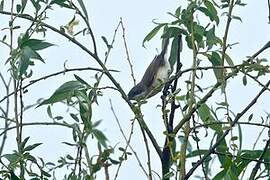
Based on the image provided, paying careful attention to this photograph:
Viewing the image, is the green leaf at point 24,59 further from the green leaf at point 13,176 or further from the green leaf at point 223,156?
the green leaf at point 223,156

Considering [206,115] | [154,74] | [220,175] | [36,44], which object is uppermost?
[154,74]

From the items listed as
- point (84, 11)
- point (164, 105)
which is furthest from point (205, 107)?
point (84, 11)

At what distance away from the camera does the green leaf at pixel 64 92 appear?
1.12 m

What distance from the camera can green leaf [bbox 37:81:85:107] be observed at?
112 centimetres

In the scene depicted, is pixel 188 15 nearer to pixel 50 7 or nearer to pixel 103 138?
pixel 50 7

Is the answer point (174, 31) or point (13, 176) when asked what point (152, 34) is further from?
point (13, 176)

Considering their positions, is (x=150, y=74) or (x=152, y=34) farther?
(x=150, y=74)

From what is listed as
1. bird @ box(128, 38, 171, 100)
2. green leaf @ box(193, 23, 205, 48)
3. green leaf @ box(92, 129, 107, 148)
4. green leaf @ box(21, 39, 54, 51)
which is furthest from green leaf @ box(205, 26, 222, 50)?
green leaf @ box(92, 129, 107, 148)

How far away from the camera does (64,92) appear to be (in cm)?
112

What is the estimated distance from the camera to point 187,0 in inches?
47.2

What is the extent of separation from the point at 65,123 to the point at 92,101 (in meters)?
0.05

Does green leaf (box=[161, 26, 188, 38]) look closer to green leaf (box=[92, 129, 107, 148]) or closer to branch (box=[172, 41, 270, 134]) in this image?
branch (box=[172, 41, 270, 134])

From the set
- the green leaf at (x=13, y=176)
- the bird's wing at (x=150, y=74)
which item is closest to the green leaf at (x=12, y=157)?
the green leaf at (x=13, y=176)

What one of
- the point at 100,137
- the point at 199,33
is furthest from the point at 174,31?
the point at 100,137
